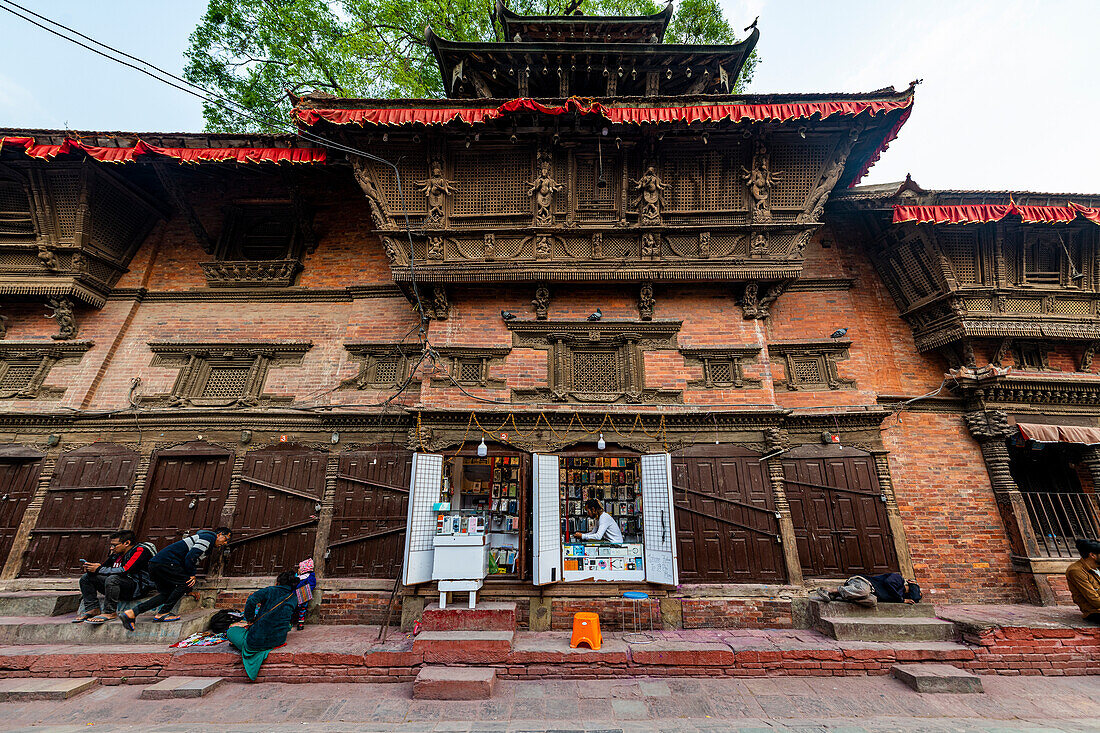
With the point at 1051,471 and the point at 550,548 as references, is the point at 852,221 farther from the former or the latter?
the point at 550,548

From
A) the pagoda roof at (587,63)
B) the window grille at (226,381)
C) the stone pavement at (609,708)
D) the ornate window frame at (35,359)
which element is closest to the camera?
the stone pavement at (609,708)

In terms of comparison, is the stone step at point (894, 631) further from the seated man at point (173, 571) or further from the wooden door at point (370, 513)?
the seated man at point (173, 571)

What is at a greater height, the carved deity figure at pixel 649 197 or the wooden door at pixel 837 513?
the carved deity figure at pixel 649 197

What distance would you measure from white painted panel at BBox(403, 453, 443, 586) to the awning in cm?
1057

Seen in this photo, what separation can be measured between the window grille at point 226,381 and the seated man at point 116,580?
2.80 metres

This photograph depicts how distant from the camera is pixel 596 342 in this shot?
800 cm

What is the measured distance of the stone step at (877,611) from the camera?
5.91 metres

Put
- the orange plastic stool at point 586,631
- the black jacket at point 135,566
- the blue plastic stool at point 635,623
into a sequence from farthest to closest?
1. the black jacket at point 135,566
2. the blue plastic stool at point 635,623
3. the orange plastic stool at point 586,631

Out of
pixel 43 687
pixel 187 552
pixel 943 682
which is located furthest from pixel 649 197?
pixel 43 687

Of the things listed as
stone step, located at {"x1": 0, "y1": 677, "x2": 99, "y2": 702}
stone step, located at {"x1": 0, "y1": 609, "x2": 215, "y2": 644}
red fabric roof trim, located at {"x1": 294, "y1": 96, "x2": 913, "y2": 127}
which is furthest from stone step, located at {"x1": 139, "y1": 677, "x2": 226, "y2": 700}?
red fabric roof trim, located at {"x1": 294, "y1": 96, "x2": 913, "y2": 127}

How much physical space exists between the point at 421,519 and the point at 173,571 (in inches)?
148

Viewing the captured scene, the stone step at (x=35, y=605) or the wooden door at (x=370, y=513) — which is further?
the wooden door at (x=370, y=513)

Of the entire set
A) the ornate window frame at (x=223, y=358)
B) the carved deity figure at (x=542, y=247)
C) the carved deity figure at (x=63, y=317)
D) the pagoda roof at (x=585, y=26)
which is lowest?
the ornate window frame at (x=223, y=358)

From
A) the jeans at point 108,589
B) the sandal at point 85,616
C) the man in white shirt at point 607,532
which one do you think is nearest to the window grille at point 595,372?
the man in white shirt at point 607,532
